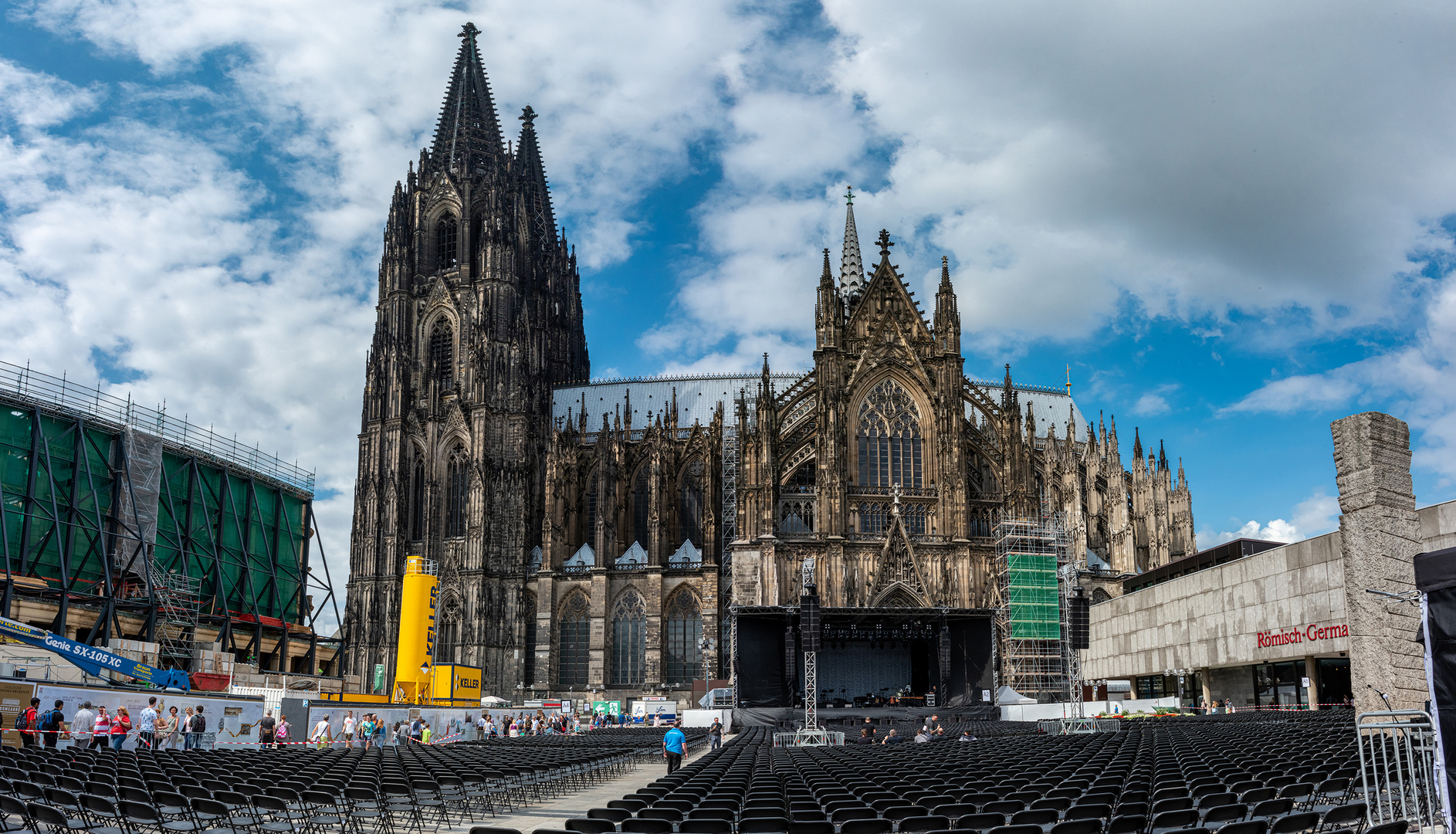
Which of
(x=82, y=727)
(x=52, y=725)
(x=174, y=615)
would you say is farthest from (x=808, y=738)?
(x=174, y=615)

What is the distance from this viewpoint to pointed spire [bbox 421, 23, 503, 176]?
207 feet

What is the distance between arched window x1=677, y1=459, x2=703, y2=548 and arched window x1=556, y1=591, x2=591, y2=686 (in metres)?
6.43

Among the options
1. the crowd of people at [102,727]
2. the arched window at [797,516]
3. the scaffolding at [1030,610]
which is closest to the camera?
the crowd of people at [102,727]

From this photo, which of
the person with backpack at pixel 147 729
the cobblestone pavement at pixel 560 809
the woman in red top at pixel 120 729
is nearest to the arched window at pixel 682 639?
the cobblestone pavement at pixel 560 809

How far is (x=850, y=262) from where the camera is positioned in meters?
67.9

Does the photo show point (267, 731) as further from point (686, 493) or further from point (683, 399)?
point (683, 399)

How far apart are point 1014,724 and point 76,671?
97.2 ft

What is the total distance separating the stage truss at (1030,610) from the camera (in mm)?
46531

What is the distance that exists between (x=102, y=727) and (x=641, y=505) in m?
40.4

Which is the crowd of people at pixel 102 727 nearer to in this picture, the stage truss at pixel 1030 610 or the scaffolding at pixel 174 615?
the scaffolding at pixel 174 615

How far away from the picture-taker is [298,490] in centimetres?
5972

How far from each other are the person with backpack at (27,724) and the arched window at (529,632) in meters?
35.3

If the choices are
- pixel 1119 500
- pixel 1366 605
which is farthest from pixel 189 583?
A: pixel 1366 605

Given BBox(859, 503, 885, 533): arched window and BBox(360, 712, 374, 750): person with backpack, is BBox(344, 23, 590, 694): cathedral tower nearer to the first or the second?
Result: BBox(859, 503, 885, 533): arched window
